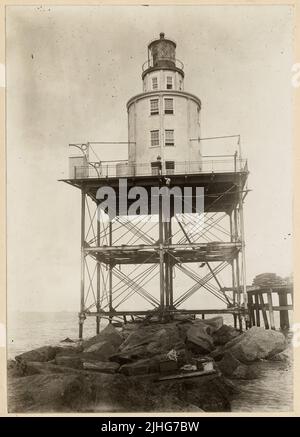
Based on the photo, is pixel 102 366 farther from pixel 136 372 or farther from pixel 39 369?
Result: pixel 39 369

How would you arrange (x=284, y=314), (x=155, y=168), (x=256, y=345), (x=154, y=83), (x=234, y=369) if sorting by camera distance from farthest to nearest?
(x=284, y=314), (x=154, y=83), (x=155, y=168), (x=256, y=345), (x=234, y=369)

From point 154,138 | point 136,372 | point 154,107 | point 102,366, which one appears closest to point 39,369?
point 102,366

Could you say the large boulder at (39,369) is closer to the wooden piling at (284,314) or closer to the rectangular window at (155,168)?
the rectangular window at (155,168)

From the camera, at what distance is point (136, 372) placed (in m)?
14.1

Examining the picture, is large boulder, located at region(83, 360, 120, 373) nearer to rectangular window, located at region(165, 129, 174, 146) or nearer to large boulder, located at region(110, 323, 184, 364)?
large boulder, located at region(110, 323, 184, 364)

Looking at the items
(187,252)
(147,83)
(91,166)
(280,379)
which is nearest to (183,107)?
(147,83)

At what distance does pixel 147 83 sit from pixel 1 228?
15.0 m

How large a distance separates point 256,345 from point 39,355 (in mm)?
8172

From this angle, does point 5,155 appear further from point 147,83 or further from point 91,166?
point 147,83

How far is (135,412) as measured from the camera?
11859 mm

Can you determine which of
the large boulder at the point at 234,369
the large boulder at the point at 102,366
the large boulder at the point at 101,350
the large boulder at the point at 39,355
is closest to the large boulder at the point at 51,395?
A: the large boulder at the point at 102,366

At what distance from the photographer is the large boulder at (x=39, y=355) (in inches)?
644
